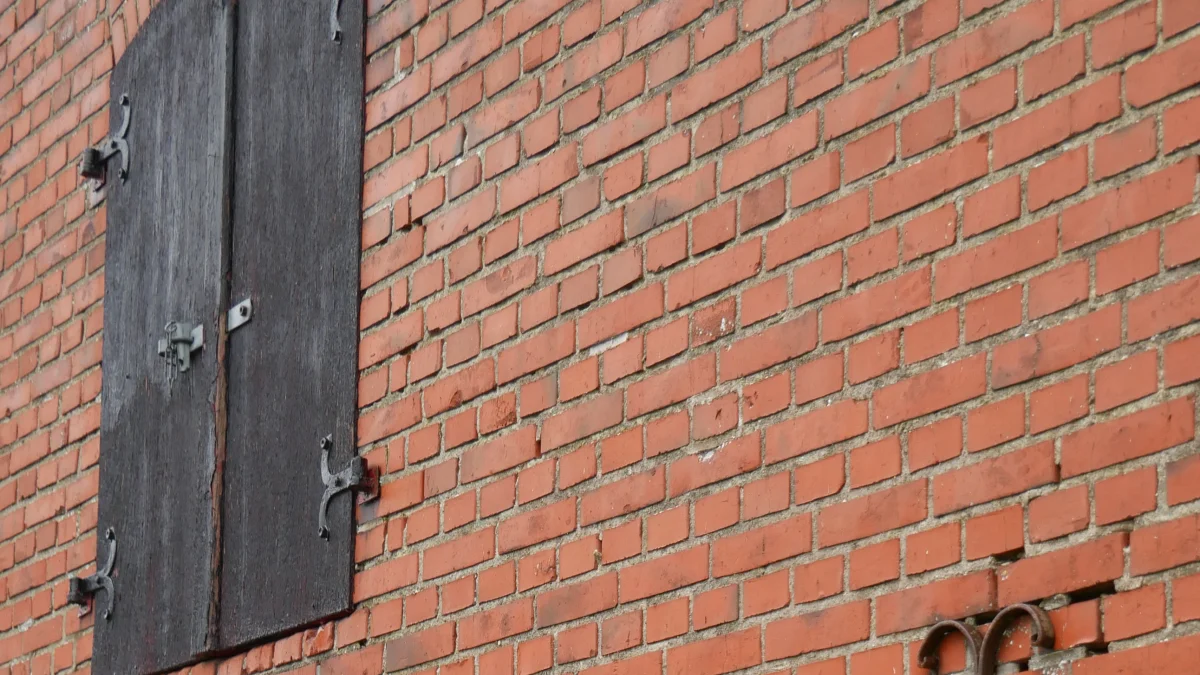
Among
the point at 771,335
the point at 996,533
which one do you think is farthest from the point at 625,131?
the point at 996,533

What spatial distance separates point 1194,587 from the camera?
105 inches

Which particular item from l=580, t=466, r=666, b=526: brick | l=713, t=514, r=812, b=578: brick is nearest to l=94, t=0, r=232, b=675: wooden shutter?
l=580, t=466, r=666, b=526: brick

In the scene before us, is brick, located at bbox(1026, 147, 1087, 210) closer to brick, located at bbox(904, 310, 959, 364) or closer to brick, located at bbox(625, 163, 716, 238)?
brick, located at bbox(904, 310, 959, 364)

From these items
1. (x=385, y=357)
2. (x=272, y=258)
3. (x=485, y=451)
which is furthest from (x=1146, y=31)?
→ (x=272, y=258)

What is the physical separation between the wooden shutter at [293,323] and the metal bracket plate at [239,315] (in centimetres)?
2

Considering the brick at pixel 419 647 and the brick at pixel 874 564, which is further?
the brick at pixel 419 647

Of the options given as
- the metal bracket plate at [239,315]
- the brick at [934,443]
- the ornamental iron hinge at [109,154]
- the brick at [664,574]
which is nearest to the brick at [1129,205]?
the brick at [934,443]

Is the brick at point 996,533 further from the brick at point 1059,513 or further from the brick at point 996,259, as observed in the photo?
the brick at point 996,259

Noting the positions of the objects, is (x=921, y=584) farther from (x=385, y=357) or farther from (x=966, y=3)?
(x=385, y=357)

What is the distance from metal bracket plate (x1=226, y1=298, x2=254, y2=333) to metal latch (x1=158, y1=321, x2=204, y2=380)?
0.11 meters

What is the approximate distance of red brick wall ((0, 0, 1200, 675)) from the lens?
9.34ft

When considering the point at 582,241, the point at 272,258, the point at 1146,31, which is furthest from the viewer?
the point at 272,258

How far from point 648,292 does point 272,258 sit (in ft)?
4.26

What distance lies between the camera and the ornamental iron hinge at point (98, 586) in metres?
5.07
